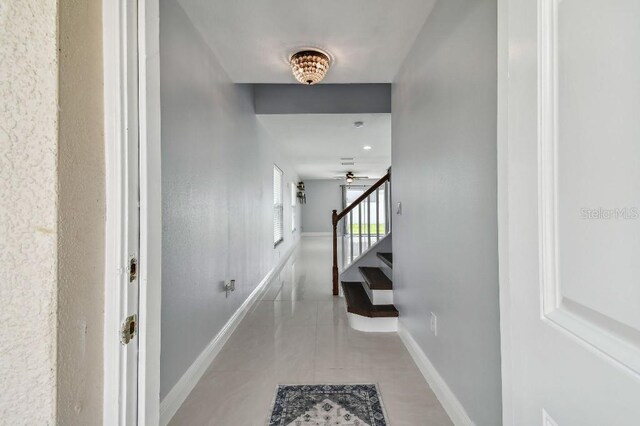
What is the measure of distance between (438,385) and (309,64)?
239 centimetres

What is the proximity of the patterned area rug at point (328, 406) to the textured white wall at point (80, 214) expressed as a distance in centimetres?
124

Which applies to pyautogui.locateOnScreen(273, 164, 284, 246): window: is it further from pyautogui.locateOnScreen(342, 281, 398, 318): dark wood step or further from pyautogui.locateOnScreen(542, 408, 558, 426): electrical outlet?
pyautogui.locateOnScreen(542, 408, 558, 426): electrical outlet

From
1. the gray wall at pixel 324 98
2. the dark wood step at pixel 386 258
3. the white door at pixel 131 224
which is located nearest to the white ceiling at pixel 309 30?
the gray wall at pixel 324 98

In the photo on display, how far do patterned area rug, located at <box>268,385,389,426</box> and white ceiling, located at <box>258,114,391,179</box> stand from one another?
9.87 feet

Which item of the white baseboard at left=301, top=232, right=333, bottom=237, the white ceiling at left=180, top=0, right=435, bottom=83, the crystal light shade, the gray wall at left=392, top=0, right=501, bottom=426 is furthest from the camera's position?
the white baseboard at left=301, top=232, right=333, bottom=237

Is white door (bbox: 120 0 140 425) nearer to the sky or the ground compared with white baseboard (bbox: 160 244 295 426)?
nearer to the sky

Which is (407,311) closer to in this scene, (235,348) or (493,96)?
(235,348)

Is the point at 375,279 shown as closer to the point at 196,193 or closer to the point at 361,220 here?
the point at 361,220

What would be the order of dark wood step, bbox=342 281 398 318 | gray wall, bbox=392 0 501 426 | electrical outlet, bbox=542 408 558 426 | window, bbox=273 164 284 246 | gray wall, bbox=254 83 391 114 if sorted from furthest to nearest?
window, bbox=273 164 284 246, gray wall, bbox=254 83 391 114, dark wood step, bbox=342 281 398 318, gray wall, bbox=392 0 501 426, electrical outlet, bbox=542 408 558 426

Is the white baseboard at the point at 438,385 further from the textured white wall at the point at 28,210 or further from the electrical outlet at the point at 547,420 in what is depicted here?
the textured white wall at the point at 28,210

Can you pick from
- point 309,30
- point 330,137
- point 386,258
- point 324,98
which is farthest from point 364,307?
point 330,137

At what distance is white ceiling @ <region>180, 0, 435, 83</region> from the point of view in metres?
1.76

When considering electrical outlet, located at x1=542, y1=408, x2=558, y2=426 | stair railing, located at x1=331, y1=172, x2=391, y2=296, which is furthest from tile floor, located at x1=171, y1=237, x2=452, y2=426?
electrical outlet, located at x1=542, y1=408, x2=558, y2=426

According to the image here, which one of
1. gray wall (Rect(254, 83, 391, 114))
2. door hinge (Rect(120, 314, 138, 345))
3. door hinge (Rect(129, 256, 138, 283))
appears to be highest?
gray wall (Rect(254, 83, 391, 114))
